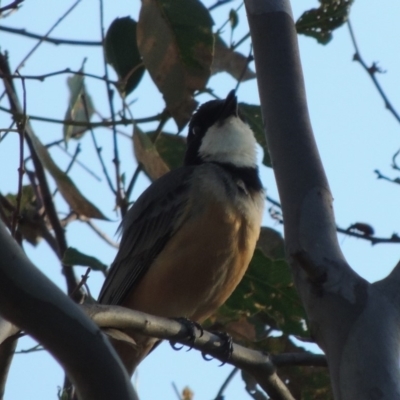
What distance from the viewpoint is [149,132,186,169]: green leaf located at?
531cm

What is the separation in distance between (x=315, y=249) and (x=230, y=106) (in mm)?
3141

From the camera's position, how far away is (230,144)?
6.04 metres

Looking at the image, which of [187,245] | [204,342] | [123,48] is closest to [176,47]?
[123,48]

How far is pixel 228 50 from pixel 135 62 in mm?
615

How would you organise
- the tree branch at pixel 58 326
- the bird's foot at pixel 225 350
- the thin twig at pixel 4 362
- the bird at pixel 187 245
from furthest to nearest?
the bird at pixel 187 245, the bird's foot at pixel 225 350, the thin twig at pixel 4 362, the tree branch at pixel 58 326

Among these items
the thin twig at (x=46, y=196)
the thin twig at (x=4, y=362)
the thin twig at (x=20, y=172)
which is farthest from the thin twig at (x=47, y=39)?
the thin twig at (x=4, y=362)

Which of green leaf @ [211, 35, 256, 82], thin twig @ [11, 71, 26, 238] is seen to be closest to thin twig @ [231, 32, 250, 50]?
green leaf @ [211, 35, 256, 82]

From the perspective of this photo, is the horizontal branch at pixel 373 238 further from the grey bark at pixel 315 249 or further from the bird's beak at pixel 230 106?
the bird's beak at pixel 230 106

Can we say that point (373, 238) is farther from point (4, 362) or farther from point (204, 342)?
point (4, 362)

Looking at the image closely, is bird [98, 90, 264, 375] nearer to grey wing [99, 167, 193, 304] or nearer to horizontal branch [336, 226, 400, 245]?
grey wing [99, 167, 193, 304]

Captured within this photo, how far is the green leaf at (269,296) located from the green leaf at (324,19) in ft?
4.24

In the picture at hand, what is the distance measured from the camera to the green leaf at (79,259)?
4.36m

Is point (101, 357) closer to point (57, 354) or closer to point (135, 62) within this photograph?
point (57, 354)

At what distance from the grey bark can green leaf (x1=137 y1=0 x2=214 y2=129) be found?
793mm
